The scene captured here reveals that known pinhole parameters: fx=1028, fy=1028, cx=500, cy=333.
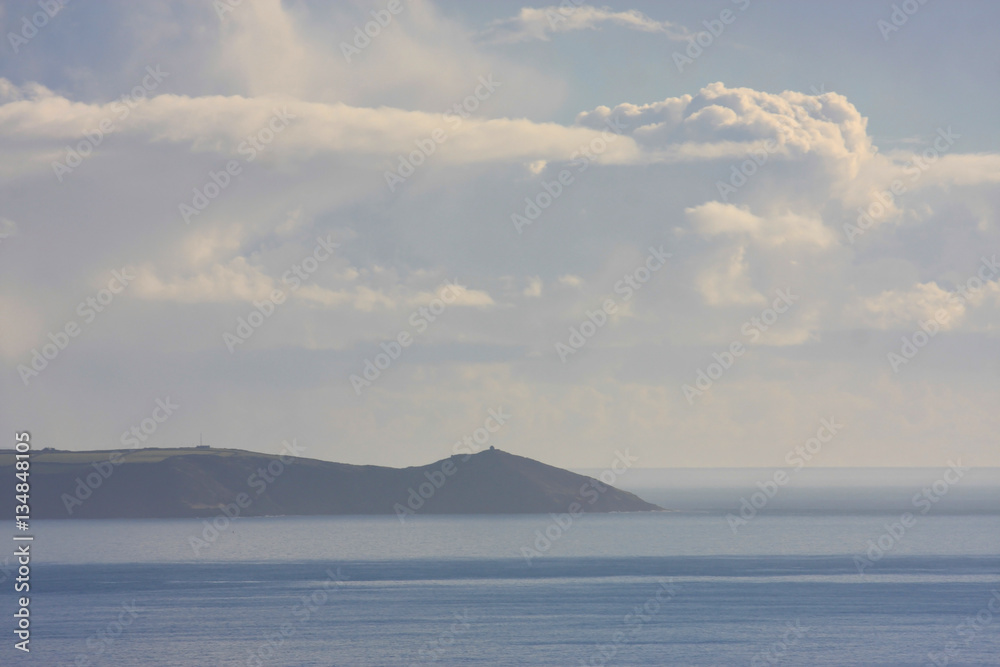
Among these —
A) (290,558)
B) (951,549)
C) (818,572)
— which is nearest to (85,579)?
(290,558)

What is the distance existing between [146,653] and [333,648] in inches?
619

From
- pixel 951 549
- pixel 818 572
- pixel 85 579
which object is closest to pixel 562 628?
pixel 818 572

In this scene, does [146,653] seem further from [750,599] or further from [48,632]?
[750,599]

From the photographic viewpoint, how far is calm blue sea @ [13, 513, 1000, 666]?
8794cm

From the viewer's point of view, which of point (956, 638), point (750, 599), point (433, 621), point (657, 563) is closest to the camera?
point (956, 638)

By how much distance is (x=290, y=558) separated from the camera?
157375mm

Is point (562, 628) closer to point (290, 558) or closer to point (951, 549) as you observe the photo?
point (290, 558)

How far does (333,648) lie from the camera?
294 ft

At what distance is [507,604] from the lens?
113562 mm

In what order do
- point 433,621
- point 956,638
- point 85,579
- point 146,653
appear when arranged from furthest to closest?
point 85,579, point 433,621, point 956,638, point 146,653

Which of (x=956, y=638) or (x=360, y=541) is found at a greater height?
(x=360, y=541)

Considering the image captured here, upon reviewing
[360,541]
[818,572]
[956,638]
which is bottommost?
[956,638]

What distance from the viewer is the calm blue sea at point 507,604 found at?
87.9 metres

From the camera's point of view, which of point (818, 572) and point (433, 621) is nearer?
point (433, 621)
